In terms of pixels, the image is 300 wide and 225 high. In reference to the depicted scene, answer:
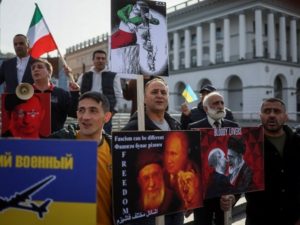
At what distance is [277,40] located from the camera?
4428 centimetres

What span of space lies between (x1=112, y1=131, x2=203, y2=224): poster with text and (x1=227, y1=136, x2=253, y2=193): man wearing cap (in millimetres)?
477

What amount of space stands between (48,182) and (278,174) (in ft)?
7.13

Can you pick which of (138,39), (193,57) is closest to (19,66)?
(138,39)

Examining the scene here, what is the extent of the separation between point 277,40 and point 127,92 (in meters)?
41.8

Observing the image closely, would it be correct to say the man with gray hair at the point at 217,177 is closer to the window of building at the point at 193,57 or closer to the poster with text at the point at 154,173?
the poster with text at the point at 154,173

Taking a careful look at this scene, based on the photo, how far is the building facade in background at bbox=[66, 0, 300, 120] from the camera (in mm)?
40375

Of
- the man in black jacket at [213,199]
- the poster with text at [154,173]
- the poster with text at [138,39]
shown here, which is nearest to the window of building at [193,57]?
the man in black jacket at [213,199]

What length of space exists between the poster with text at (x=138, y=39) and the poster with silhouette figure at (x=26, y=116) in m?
0.71

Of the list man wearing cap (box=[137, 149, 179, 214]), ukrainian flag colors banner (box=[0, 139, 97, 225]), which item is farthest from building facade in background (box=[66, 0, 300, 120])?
ukrainian flag colors banner (box=[0, 139, 97, 225])

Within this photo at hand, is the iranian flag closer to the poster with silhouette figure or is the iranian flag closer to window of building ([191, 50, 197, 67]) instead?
the poster with silhouette figure

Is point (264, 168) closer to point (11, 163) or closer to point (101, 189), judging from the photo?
point (101, 189)

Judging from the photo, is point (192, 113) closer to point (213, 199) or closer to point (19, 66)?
point (213, 199)

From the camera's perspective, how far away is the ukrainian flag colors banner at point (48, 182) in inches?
84.8

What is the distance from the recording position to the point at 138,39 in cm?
370
